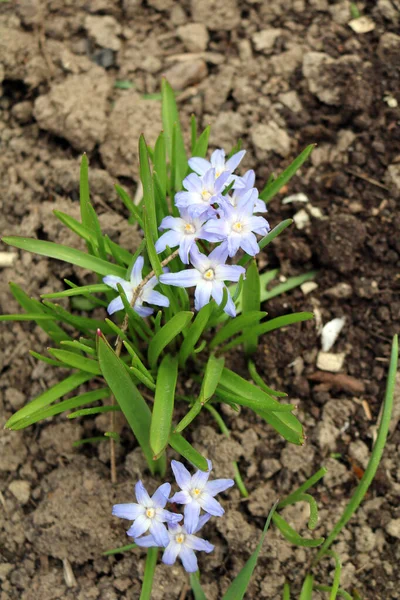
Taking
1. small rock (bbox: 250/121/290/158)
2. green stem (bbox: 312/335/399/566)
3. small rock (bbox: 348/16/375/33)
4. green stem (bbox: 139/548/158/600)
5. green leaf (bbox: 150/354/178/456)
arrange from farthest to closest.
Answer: small rock (bbox: 348/16/375/33)
small rock (bbox: 250/121/290/158)
green stem (bbox: 312/335/399/566)
green stem (bbox: 139/548/158/600)
green leaf (bbox: 150/354/178/456)

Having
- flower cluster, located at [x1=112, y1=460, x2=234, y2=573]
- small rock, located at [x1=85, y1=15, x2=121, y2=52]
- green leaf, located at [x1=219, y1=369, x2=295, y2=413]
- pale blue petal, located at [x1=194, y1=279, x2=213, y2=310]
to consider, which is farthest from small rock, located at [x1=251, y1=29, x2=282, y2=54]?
flower cluster, located at [x1=112, y1=460, x2=234, y2=573]

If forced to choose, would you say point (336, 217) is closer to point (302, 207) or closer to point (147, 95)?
point (302, 207)

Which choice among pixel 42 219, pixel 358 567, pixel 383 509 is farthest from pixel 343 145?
pixel 358 567

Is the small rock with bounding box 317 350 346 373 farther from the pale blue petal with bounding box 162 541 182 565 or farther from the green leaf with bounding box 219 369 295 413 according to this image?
the pale blue petal with bounding box 162 541 182 565

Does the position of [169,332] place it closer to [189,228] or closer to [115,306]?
[115,306]

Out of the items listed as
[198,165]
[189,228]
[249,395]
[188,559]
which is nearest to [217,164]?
[198,165]

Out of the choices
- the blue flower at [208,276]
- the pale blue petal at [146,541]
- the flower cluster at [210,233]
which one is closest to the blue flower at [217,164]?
the flower cluster at [210,233]
